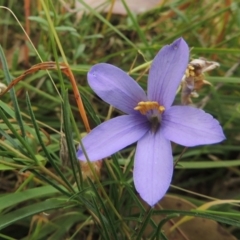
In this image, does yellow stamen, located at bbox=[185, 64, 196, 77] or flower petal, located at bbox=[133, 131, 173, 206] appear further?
yellow stamen, located at bbox=[185, 64, 196, 77]

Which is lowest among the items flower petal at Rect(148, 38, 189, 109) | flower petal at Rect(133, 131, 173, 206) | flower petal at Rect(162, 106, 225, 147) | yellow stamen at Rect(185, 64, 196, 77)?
flower petal at Rect(133, 131, 173, 206)

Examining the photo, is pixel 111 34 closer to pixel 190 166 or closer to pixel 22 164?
pixel 190 166

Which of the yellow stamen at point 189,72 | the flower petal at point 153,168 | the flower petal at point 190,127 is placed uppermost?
the flower petal at point 190,127

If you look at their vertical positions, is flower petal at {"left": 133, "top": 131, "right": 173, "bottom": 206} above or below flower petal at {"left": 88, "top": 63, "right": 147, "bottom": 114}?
below

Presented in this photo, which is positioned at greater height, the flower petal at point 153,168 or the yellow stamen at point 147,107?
the yellow stamen at point 147,107

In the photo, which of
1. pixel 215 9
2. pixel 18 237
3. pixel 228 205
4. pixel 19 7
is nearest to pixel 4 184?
pixel 18 237
